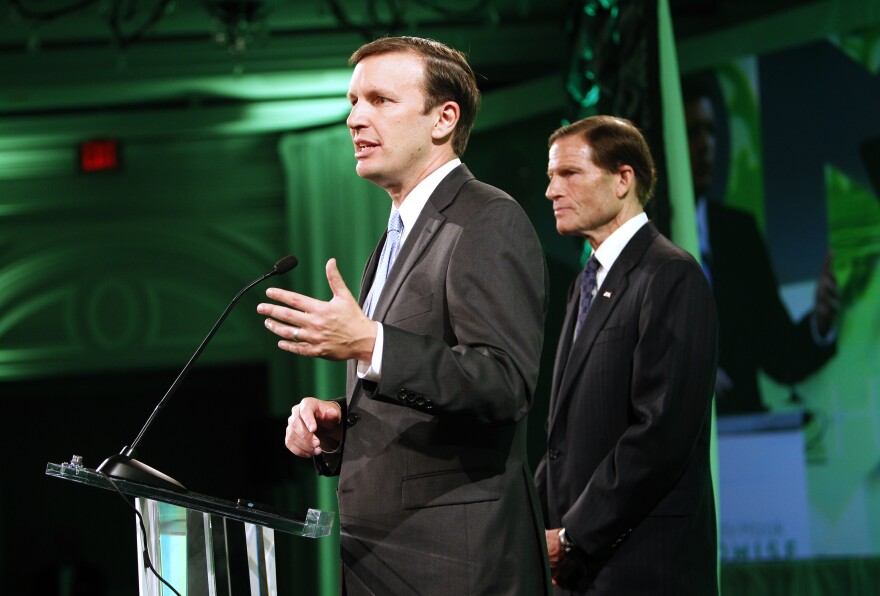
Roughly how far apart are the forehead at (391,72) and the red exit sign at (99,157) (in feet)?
17.8

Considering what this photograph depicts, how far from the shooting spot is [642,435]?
207 centimetres

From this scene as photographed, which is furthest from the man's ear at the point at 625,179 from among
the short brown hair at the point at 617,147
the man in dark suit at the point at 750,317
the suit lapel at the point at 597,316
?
the man in dark suit at the point at 750,317

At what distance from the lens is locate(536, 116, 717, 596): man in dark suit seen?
2.08 m

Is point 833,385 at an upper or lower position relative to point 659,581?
upper

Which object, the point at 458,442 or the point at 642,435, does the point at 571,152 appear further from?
the point at 458,442

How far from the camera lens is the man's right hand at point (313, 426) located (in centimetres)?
164

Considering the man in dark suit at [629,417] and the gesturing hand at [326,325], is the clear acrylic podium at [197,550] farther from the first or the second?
the man in dark suit at [629,417]

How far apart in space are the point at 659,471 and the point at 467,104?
802mm

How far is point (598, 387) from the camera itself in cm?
220

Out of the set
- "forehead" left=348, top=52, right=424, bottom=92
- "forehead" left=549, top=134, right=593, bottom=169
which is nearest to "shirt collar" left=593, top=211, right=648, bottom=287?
"forehead" left=549, top=134, right=593, bottom=169

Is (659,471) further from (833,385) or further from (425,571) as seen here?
(833,385)

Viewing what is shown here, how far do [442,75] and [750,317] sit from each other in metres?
3.78

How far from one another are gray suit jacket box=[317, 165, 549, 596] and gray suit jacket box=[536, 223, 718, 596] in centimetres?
52

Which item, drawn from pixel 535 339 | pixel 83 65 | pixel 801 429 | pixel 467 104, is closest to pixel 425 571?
pixel 535 339
